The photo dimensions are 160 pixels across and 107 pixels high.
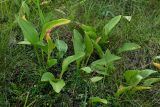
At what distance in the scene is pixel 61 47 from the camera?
2.44 metres

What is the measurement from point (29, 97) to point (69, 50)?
1.48ft

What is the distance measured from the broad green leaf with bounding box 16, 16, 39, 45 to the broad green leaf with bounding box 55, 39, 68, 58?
143 mm

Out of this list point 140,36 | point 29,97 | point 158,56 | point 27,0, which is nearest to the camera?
point 29,97

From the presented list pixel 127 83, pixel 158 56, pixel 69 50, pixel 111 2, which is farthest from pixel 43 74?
pixel 111 2

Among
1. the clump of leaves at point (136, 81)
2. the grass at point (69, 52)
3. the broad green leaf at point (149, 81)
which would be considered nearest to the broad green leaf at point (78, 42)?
the grass at point (69, 52)

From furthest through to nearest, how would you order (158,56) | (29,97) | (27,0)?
1. (27,0)
2. (158,56)
3. (29,97)

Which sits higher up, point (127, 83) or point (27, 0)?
point (27, 0)

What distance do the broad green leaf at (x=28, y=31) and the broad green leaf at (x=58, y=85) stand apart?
0.29 meters

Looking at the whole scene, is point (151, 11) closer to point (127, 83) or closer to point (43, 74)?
point (127, 83)

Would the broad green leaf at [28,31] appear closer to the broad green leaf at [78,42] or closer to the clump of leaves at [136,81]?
the broad green leaf at [78,42]

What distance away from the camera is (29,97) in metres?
2.26

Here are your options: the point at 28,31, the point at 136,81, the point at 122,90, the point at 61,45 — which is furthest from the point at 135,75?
the point at 28,31

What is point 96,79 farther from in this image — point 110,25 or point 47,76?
point 110,25

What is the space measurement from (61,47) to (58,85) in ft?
1.03
